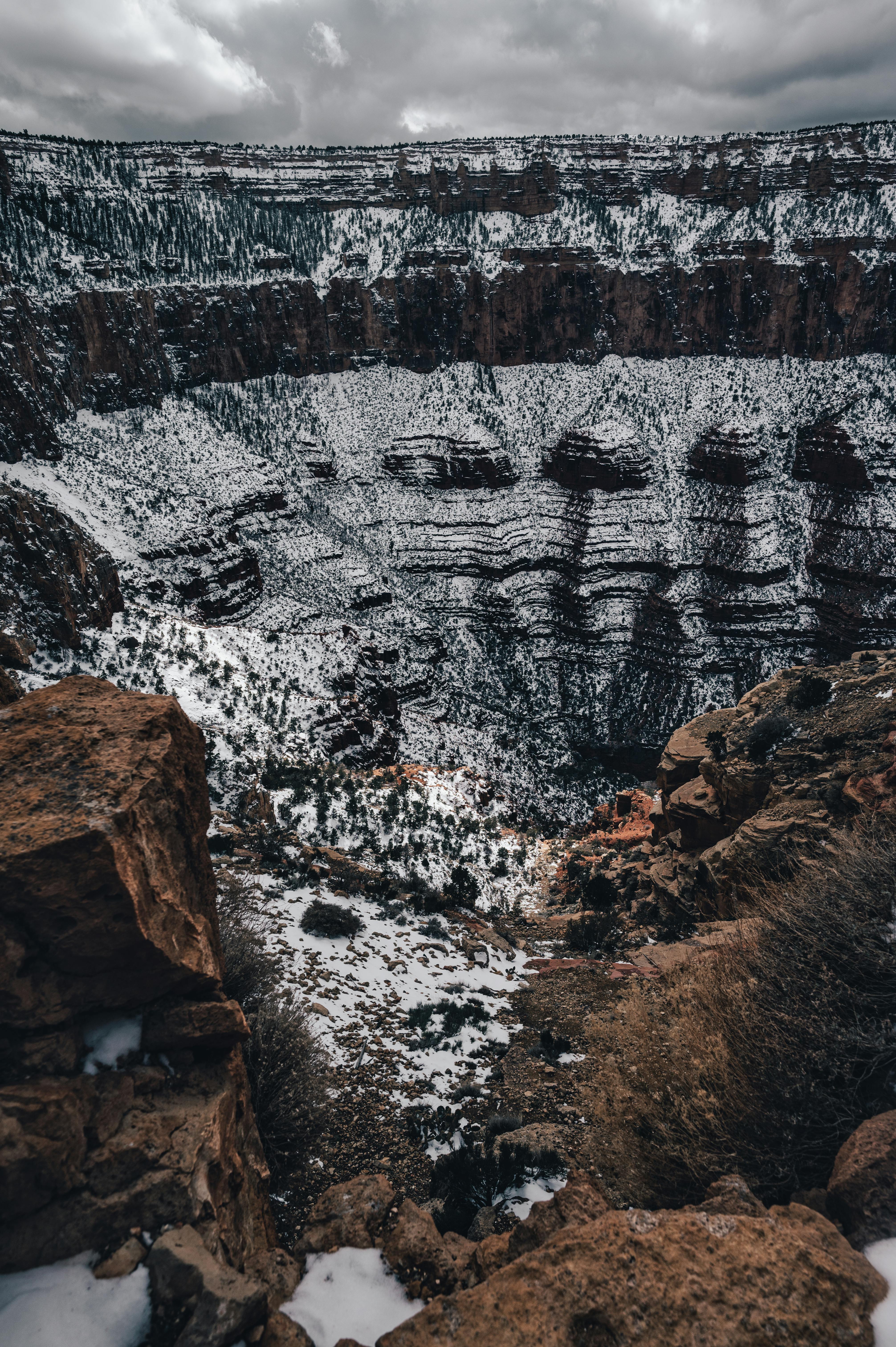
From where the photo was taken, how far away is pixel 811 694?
16.1 meters

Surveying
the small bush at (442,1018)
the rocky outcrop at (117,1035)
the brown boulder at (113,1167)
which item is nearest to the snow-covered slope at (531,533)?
the small bush at (442,1018)

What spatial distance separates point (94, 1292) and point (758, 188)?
10542 centimetres

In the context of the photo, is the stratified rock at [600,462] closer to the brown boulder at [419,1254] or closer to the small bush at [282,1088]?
the small bush at [282,1088]

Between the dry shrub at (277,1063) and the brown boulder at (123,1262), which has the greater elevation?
the brown boulder at (123,1262)

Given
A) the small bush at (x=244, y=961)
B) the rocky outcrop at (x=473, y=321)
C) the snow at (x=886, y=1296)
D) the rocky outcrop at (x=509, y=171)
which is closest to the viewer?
the snow at (x=886, y=1296)

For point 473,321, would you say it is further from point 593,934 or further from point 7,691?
point 7,691

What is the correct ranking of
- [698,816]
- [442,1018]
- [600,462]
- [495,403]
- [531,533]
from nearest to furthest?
1. [442,1018]
2. [698,816]
3. [531,533]
4. [600,462]
5. [495,403]

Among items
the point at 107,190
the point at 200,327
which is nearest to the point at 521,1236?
the point at 200,327

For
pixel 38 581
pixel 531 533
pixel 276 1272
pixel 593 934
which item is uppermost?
pixel 38 581

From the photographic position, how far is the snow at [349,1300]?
412 centimetres

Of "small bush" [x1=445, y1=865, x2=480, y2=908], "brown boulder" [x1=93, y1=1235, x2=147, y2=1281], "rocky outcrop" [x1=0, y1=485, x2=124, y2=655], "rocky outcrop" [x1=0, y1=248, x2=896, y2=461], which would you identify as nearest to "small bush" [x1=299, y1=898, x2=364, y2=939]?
"small bush" [x1=445, y1=865, x2=480, y2=908]

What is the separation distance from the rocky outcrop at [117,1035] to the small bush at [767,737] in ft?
44.7

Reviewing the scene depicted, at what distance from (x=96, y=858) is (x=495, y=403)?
82715mm

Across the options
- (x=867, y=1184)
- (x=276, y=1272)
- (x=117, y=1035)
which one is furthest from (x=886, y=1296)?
(x=117, y=1035)
